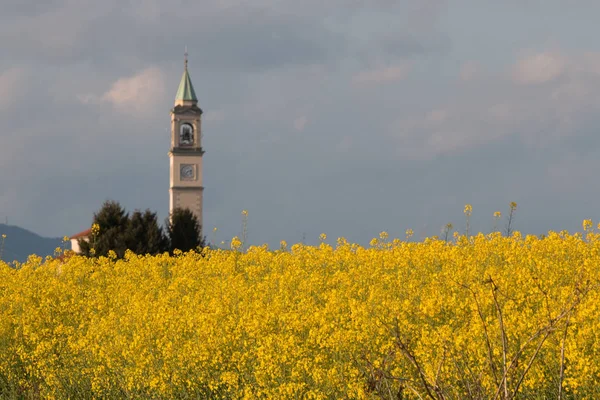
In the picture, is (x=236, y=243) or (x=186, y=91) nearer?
(x=236, y=243)

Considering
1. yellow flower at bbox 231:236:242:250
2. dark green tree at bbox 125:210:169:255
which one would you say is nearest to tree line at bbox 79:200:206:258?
dark green tree at bbox 125:210:169:255

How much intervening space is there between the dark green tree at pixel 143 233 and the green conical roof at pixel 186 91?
38.7m

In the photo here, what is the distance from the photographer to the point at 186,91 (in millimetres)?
70250

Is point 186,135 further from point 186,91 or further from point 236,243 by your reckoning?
point 236,243

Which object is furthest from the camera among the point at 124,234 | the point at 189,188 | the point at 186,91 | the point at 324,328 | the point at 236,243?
the point at 186,91

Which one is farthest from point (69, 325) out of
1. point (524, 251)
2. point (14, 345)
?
point (524, 251)

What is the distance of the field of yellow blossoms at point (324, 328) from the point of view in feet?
21.8

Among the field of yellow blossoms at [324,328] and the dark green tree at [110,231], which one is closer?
the field of yellow blossoms at [324,328]

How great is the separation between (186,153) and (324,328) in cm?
6088

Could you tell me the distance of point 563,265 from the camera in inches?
412

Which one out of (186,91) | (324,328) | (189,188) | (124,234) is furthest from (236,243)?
(186,91)

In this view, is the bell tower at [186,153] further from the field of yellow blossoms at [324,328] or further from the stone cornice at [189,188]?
the field of yellow blossoms at [324,328]

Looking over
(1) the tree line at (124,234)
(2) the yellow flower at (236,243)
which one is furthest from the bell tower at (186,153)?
(2) the yellow flower at (236,243)

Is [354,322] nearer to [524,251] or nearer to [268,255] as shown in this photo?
[524,251]
